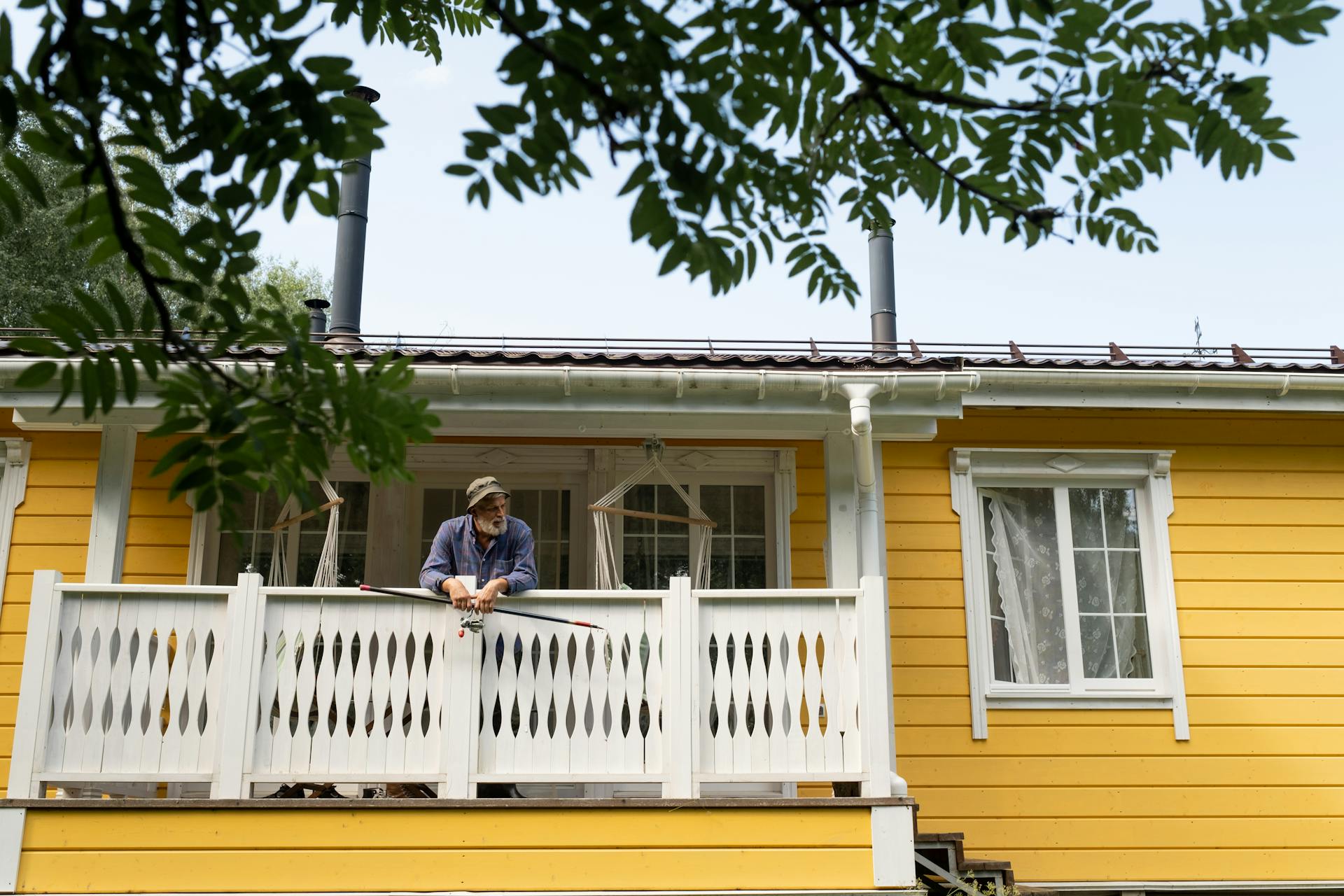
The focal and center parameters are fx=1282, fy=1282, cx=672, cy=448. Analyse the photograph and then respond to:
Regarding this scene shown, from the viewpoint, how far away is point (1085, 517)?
318 inches

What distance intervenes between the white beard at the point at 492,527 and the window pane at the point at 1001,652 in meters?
3.18

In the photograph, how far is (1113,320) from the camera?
35062 mm

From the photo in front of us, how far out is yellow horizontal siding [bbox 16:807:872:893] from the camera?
546cm

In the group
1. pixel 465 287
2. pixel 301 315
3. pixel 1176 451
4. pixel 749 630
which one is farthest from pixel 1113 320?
pixel 301 315

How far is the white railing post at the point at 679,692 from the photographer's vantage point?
19.0ft

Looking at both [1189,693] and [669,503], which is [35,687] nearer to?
[669,503]

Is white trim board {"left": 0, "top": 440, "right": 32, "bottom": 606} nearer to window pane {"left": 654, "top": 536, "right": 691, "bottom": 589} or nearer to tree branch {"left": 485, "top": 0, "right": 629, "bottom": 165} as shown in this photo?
window pane {"left": 654, "top": 536, "right": 691, "bottom": 589}

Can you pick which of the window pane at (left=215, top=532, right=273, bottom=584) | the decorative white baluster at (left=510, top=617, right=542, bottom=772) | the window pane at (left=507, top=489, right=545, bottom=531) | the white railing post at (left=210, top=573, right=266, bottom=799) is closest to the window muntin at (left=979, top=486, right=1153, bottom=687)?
the window pane at (left=507, top=489, right=545, bottom=531)

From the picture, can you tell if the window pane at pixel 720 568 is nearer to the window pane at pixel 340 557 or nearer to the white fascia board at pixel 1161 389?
the white fascia board at pixel 1161 389

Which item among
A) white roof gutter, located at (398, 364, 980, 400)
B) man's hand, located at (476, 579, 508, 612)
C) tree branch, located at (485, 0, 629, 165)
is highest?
white roof gutter, located at (398, 364, 980, 400)

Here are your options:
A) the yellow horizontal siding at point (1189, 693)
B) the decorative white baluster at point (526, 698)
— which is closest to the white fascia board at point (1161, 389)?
the yellow horizontal siding at point (1189, 693)

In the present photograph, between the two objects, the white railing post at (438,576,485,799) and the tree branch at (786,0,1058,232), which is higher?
the tree branch at (786,0,1058,232)

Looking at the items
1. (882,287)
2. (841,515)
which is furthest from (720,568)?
(882,287)

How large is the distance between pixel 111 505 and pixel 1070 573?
562 cm
